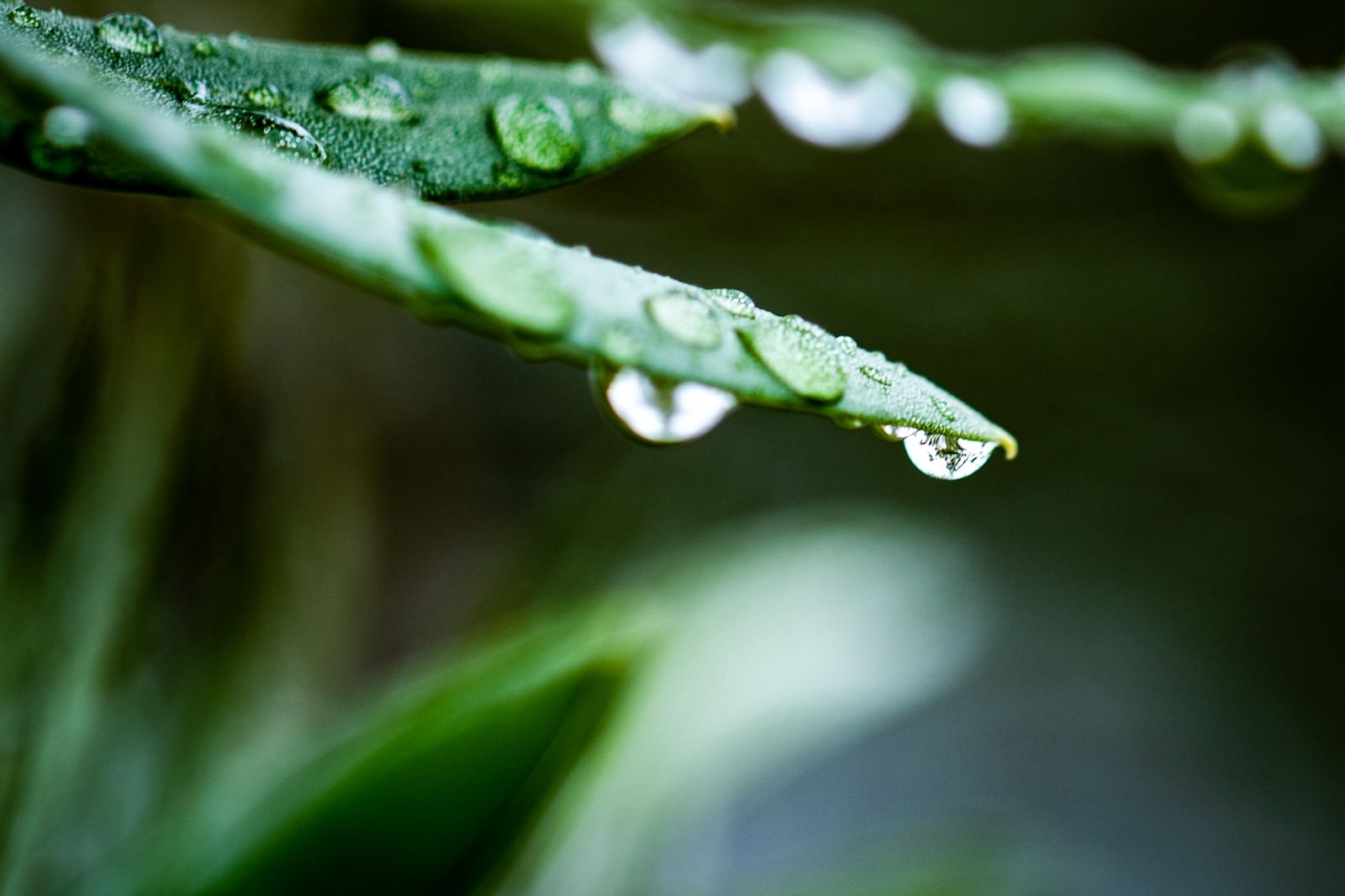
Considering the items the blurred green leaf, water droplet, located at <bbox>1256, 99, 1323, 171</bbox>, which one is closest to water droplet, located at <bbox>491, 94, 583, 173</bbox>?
the blurred green leaf

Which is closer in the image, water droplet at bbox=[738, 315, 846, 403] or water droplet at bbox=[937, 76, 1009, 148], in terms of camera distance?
water droplet at bbox=[738, 315, 846, 403]

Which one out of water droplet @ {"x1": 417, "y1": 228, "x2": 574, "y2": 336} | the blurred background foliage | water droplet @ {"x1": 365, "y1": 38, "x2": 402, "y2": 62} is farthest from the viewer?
the blurred background foliage

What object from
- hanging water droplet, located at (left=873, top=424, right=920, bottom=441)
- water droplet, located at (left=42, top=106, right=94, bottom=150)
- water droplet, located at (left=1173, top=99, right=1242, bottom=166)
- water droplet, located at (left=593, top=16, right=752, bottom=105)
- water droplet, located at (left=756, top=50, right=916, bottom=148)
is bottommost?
water droplet, located at (left=42, top=106, right=94, bottom=150)

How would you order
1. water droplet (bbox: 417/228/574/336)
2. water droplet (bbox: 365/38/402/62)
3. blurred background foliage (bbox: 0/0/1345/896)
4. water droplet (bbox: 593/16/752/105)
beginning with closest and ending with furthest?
water droplet (bbox: 417/228/574/336) → water droplet (bbox: 365/38/402/62) → blurred background foliage (bbox: 0/0/1345/896) → water droplet (bbox: 593/16/752/105)

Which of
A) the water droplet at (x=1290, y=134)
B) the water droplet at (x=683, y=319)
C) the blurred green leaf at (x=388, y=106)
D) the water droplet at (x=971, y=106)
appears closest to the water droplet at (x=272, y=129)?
the blurred green leaf at (x=388, y=106)

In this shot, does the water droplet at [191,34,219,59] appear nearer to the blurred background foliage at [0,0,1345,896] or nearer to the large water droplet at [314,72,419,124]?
the large water droplet at [314,72,419,124]

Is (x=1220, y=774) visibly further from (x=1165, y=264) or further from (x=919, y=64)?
(x=919, y=64)

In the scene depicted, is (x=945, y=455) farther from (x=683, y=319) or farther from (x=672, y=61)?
(x=672, y=61)

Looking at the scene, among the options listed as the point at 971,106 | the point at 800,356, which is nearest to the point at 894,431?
the point at 800,356
